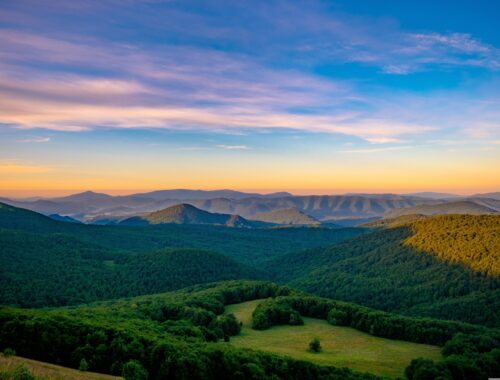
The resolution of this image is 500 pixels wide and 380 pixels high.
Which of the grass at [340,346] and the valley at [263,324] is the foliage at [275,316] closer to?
the valley at [263,324]

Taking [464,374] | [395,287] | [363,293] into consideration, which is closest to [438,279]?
[395,287]

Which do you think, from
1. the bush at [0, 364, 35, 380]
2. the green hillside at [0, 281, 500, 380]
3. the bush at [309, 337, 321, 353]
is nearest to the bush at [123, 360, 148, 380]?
the green hillside at [0, 281, 500, 380]

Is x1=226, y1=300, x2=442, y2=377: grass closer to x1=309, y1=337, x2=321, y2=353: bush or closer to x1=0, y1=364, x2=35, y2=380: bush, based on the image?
x1=309, y1=337, x2=321, y2=353: bush

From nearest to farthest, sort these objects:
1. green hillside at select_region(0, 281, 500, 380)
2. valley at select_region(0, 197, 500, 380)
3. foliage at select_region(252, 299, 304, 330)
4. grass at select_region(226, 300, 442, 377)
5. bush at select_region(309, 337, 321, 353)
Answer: green hillside at select_region(0, 281, 500, 380)
valley at select_region(0, 197, 500, 380)
grass at select_region(226, 300, 442, 377)
bush at select_region(309, 337, 321, 353)
foliage at select_region(252, 299, 304, 330)

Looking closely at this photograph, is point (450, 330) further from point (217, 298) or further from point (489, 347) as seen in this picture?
point (217, 298)

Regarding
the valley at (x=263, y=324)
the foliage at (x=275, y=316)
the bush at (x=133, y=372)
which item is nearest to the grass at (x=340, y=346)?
the valley at (x=263, y=324)

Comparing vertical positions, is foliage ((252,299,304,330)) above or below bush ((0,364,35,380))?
below
